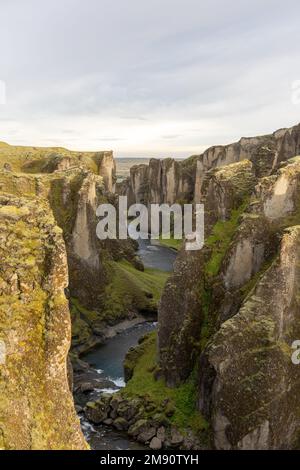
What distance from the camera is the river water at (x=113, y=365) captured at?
46.0 meters

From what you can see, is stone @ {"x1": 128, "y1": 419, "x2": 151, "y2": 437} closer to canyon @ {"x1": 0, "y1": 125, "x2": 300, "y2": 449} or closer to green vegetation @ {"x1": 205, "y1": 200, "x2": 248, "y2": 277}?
canyon @ {"x1": 0, "y1": 125, "x2": 300, "y2": 449}

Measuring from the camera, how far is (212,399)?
42781mm

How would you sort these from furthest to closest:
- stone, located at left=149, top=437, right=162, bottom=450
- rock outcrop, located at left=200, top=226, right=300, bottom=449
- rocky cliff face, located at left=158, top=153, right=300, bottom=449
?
stone, located at left=149, top=437, right=162, bottom=450 < rocky cliff face, located at left=158, top=153, right=300, bottom=449 < rock outcrop, located at left=200, top=226, right=300, bottom=449

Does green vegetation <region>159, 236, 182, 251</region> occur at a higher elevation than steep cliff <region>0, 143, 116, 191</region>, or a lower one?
lower

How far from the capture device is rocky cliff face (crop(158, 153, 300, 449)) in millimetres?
40000

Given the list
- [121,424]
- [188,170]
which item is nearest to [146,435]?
[121,424]

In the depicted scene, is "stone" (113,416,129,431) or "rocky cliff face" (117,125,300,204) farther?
"rocky cliff face" (117,125,300,204)

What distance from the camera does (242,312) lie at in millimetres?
42250

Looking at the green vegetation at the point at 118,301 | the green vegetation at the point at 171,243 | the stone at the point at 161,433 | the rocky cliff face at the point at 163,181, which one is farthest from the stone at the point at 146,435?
the rocky cliff face at the point at 163,181

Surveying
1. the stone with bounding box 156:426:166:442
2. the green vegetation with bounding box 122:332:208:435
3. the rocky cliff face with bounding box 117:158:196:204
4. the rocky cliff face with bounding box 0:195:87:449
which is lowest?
the stone with bounding box 156:426:166:442

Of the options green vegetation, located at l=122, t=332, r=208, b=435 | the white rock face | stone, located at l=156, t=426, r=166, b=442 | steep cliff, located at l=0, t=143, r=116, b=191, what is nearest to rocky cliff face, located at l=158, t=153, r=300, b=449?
green vegetation, located at l=122, t=332, r=208, b=435
